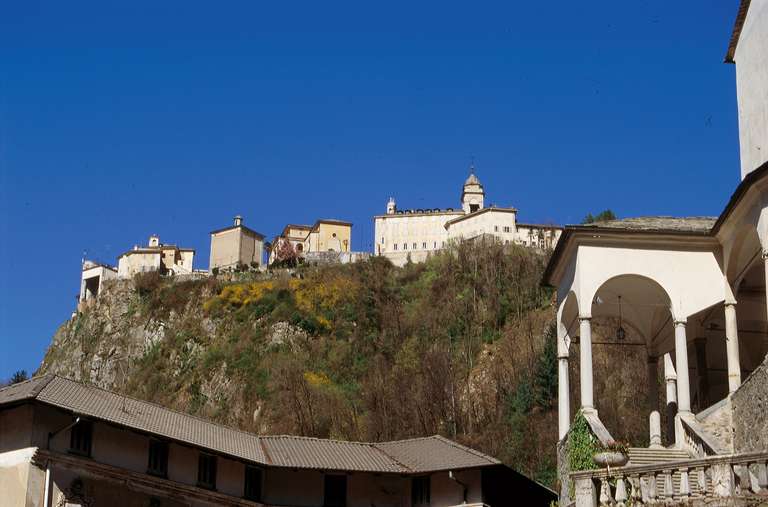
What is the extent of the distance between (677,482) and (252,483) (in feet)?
69.2

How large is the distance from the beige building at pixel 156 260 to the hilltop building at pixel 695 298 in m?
93.1

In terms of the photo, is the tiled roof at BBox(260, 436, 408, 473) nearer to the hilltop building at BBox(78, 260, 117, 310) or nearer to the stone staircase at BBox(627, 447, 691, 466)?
the stone staircase at BBox(627, 447, 691, 466)

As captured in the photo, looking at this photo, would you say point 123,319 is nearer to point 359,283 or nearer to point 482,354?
point 359,283

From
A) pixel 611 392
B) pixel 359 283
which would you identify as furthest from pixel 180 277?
pixel 611 392

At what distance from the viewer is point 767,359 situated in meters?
23.0

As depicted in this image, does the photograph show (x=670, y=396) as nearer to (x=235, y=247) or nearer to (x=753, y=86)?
(x=753, y=86)

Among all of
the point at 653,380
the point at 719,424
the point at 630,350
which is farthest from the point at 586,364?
the point at 630,350

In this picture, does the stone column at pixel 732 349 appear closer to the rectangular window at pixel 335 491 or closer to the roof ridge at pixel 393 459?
the roof ridge at pixel 393 459

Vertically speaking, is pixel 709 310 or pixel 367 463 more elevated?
pixel 709 310

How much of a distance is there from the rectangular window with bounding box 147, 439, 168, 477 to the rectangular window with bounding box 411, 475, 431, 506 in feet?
27.8

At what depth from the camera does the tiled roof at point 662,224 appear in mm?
28359

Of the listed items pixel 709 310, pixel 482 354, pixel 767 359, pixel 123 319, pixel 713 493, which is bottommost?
pixel 713 493

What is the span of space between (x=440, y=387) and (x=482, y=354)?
38.0 feet

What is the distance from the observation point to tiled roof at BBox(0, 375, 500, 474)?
3425 centimetres
